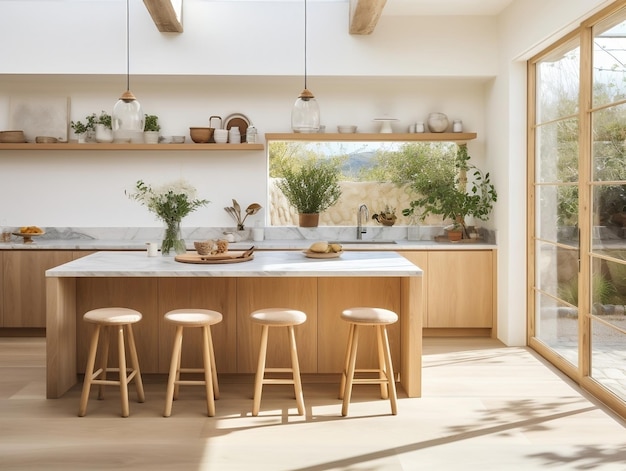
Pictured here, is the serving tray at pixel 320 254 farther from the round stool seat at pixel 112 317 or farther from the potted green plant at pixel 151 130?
the potted green plant at pixel 151 130

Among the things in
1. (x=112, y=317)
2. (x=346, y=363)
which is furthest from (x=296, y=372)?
(x=112, y=317)

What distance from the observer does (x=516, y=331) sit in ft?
19.1

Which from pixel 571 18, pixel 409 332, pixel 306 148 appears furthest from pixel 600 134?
pixel 306 148

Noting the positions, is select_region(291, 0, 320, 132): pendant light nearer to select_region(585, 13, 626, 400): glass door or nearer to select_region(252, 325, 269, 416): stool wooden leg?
select_region(252, 325, 269, 416): stool wooden leg

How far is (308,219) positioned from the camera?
21.3 ft

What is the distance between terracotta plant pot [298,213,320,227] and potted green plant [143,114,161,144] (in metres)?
1.55

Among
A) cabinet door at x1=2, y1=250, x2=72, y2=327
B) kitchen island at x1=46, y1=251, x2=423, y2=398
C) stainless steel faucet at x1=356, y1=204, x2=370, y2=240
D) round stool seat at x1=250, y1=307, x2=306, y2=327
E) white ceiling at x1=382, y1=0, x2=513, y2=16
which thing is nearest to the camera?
round stool seat at x1=250, y1=307, x2=306, y2=327

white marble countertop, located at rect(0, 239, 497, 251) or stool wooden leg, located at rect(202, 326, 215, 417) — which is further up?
white marble countertop, located at rect(0, 239, 497, 251)

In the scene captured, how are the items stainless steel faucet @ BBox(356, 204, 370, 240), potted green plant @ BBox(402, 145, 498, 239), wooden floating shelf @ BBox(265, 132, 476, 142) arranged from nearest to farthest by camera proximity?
potted green plant @ BBox(402, 145, 498, 239), wooden floating shelf @ BBox(265, 132, 476, 142), stainless steel faucet @ BBox(356, 204, 370, 240)

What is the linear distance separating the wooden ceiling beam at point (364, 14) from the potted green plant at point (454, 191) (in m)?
1.52

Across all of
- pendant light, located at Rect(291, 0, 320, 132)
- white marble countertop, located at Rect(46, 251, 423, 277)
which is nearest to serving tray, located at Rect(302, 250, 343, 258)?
white marble countertop, located at Rect(46, 251, 423, 277)

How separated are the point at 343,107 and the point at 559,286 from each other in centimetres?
276

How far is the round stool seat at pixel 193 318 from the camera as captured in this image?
3902mm

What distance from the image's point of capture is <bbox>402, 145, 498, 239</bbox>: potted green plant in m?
6.29
